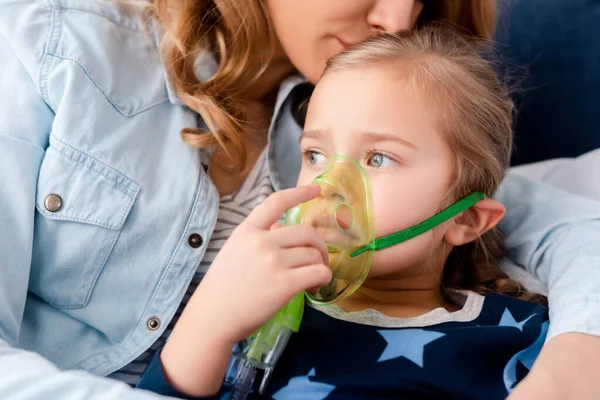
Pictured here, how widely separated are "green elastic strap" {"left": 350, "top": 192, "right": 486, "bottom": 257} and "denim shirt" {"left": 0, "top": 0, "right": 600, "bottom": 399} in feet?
0.83

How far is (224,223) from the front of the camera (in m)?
1.62

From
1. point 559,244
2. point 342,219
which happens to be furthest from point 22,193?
point 559,244

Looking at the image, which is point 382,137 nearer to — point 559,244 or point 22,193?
point 559,244

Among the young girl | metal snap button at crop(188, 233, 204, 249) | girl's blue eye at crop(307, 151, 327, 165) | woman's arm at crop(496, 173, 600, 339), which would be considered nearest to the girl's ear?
the young girl

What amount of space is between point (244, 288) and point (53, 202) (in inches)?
19.3

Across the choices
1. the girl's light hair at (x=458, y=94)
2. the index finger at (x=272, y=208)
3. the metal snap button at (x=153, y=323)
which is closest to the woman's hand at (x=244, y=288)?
the index finger at (x=272, y=208)

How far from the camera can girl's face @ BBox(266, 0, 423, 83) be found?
157 centimetres

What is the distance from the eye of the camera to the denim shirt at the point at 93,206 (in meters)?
Answer: 1.38

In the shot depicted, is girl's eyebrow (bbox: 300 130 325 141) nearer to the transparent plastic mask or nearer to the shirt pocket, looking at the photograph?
the transparent plastic mask

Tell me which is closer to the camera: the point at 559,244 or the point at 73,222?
the point at 73,222

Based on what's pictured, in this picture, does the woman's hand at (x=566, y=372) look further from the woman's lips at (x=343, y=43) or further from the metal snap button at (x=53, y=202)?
the metal snap button at (x=53, y=202)

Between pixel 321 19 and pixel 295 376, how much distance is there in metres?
0.77

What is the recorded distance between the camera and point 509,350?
139 cm

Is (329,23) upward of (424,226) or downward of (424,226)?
upward
